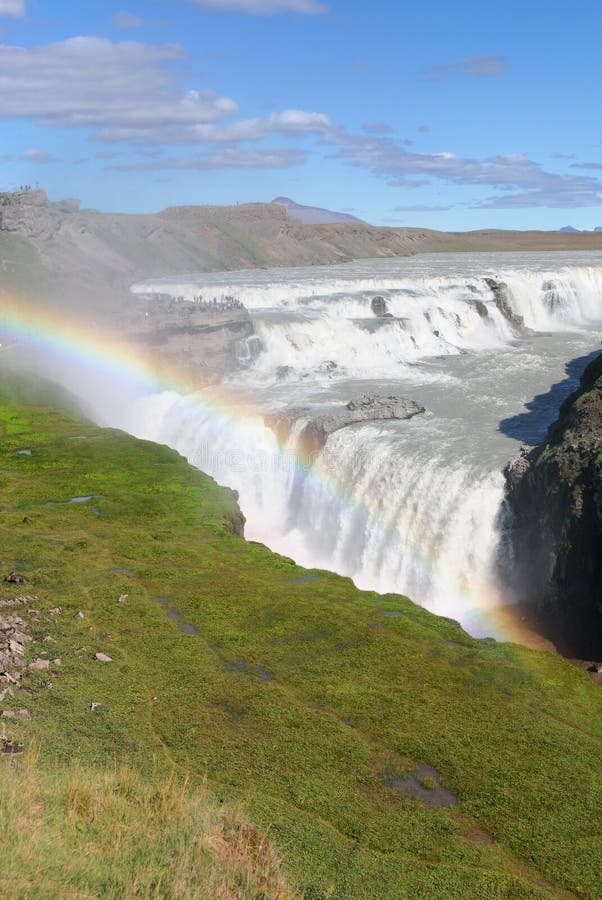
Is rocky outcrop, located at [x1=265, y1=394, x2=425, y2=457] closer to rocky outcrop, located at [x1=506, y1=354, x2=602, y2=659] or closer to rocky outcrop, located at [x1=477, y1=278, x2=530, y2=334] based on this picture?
rocky outcrop, located at [x1=506, y1=354, x2=602, y2=659]

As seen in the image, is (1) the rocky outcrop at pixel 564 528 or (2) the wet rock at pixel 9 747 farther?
(1) the rocky outcrop at pixel 564 528

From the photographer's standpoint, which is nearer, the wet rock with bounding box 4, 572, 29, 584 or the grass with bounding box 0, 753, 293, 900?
the grass with bounding box 0, 753, 293, 900

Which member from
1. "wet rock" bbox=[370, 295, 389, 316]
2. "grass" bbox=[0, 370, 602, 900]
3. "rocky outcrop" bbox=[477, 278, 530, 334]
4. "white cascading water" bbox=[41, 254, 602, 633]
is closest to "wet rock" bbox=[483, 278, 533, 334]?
"rocky outcrop" bbox=[477, 278, 530, 334]

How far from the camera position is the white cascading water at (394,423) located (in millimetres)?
31141

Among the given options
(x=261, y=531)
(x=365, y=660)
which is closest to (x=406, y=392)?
(x=261, y=531)

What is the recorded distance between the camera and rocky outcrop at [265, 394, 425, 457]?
125 ft

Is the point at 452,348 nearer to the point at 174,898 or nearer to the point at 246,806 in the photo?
the point at 246,806

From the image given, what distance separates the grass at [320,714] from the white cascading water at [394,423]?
23.6ft

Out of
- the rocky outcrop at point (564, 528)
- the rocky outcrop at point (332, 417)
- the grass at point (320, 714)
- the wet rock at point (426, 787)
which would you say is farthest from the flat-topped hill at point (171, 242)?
the wet rock at point (426, 787)

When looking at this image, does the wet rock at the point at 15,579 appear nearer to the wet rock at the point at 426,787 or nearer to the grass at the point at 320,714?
the grass at the point at 320,714

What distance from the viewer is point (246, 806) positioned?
1282cm

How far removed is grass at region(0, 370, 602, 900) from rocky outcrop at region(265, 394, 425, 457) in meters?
11.8

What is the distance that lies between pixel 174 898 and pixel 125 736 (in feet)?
21.0

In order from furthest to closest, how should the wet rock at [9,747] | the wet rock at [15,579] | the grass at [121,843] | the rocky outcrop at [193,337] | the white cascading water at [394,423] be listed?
1. the rocky outcrop at [193,337]
2. the white cascading water at [394,423]
3. the wet rock at [15,579]
4. the wet rock at [9,747]
5. the grass at [121,843]
